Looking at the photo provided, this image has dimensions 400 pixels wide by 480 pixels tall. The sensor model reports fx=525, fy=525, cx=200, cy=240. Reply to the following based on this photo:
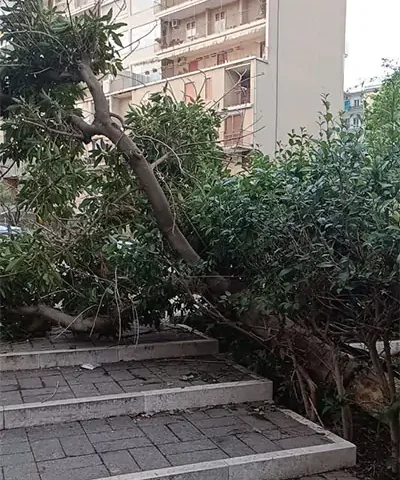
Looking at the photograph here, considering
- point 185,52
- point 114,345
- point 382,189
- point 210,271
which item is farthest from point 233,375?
point 185,52

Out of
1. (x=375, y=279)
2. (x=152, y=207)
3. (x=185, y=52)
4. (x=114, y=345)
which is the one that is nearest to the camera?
(x=375, y=279)

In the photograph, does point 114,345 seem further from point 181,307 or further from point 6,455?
point 6,455

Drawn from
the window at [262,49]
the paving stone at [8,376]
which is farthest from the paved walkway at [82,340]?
the window at [262,49]

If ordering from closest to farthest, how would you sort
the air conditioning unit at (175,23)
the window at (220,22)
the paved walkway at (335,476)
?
the paved walkway at (335,476)
the window at (220,22)
the air conditioning unit at (175,23)

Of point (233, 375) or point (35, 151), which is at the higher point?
point (35, 151)

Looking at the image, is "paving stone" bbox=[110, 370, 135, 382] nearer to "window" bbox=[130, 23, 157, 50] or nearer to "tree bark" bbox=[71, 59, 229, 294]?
"tree bark" bbox=[71, 59, 229, 294]

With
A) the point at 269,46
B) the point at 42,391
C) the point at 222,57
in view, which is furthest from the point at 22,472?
the point at 222,57

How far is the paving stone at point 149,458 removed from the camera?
291 centimetres

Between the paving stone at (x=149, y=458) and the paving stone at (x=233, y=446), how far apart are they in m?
0.38

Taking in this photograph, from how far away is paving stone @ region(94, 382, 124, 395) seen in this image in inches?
154

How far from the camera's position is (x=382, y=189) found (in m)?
2.72

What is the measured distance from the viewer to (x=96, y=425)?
3.50m

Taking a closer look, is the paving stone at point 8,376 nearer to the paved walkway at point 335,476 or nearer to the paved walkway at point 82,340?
the paved walkway at point 82,340

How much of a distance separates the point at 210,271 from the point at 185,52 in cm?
1520
